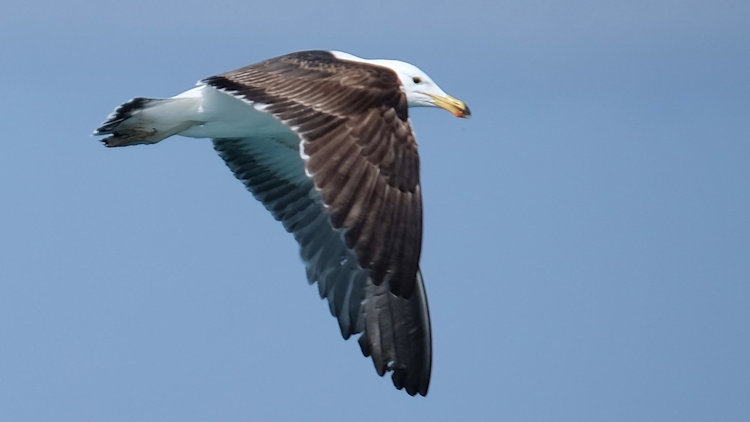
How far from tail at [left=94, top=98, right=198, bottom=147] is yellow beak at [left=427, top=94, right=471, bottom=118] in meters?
2.52

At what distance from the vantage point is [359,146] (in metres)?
12.3

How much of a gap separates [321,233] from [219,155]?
159cm

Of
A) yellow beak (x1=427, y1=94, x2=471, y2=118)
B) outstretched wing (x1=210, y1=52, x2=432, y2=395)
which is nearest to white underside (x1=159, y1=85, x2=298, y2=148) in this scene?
outstretched wing (x1=210, y1=52, x2=432, y2=395)

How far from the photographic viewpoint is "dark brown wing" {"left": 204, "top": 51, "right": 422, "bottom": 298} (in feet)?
38.2

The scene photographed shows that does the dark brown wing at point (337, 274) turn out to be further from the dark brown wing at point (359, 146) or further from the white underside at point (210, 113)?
the dark brown wing at point (359, 146)

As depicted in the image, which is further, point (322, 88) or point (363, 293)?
point (363, 293)

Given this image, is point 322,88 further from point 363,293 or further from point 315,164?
point 363,293

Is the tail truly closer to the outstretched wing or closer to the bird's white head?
the outstretched wing

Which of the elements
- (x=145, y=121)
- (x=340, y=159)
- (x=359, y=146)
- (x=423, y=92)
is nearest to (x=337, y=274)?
(x=423, y=92)

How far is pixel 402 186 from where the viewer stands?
12.2m

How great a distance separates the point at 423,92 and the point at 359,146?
2917mm

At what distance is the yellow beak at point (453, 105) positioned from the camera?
590 inches

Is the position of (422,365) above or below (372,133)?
below

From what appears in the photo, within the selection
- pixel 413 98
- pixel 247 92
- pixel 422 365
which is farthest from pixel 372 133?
pixel 422 365
